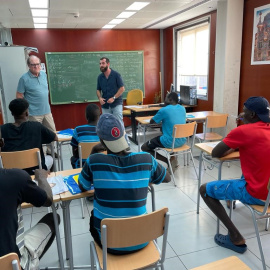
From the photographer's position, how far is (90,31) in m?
6.57

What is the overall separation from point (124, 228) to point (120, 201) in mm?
195

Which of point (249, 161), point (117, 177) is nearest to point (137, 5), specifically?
point (249, 161)

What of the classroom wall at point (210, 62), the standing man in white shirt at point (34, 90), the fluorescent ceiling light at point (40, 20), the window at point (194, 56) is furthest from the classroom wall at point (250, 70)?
the fluorescent ceiling light at point (40, 20)

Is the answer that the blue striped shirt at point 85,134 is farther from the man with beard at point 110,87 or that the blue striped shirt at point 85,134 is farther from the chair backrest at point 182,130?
the man with beard at point 110,87

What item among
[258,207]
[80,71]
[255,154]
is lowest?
[258,207]

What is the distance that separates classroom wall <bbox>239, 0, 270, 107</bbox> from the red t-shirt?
2.58 metres

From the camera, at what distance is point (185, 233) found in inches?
97.4

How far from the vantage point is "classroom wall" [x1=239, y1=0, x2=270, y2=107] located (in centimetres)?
418

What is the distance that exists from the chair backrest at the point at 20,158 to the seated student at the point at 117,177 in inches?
40.8

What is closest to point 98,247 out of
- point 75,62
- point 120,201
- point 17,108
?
point 120,201

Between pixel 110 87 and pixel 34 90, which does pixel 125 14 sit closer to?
pixel 110 87

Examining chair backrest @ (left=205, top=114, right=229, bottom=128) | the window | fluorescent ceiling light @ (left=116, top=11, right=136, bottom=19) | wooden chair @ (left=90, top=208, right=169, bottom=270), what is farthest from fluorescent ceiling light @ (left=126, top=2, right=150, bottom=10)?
wooden chair @ (left=90, top=208, right=169, bottom=270)

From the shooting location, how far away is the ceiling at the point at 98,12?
419 centimetres

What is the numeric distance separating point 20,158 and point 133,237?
1479 mm
